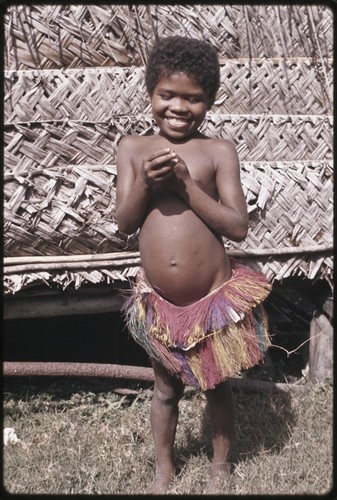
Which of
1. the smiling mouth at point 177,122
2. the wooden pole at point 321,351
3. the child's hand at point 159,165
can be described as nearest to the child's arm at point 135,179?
the child's hand at point 159,165

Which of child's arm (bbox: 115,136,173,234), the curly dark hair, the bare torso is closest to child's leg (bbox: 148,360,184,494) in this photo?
the bare torso

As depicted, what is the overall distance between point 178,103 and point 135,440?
137cm

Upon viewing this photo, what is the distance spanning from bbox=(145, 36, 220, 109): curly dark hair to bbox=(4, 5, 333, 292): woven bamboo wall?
2.11ft

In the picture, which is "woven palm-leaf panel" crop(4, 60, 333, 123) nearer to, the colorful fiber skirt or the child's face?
the child's face

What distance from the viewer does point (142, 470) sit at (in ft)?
9.37

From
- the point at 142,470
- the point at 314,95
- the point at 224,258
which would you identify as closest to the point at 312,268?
the point at 314,95

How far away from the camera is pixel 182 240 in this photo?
2543mm

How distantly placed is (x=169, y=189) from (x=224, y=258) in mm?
305

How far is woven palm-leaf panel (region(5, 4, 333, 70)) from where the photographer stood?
3.08 meters

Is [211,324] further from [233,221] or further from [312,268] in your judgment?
[312,268]

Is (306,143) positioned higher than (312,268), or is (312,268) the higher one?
(306,143)

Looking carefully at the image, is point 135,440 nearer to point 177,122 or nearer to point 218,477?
point 218,477

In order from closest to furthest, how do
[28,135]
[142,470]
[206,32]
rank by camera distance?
1. [142,470]
2. [28,135]
3. [206,32]

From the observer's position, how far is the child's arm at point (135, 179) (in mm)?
2414
